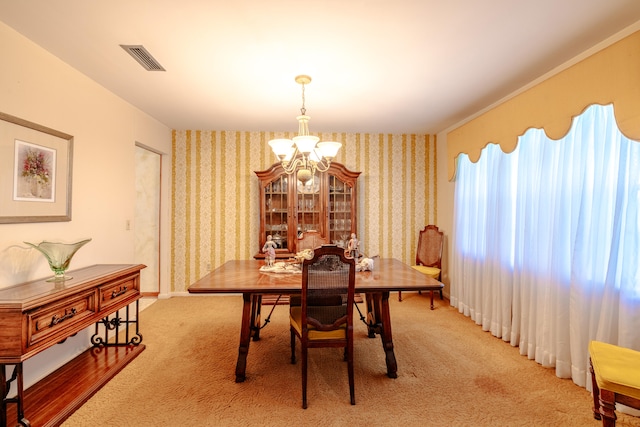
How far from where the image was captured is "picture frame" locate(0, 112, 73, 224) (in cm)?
215

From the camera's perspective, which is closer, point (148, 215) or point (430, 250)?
point (430, 250)

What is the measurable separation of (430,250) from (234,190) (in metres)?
3.01

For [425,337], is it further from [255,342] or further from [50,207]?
[50,207]

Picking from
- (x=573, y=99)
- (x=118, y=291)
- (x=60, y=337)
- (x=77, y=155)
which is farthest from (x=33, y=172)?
(x=573, y=99)

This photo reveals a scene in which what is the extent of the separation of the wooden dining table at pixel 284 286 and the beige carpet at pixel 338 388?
9.5 inches

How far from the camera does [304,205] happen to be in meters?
4.64

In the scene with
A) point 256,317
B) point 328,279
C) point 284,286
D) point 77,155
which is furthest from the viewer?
point 256,317

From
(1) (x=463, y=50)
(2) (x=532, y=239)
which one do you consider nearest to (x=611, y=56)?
(1) (x=463, y=50)

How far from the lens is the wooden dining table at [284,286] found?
7.28 feet

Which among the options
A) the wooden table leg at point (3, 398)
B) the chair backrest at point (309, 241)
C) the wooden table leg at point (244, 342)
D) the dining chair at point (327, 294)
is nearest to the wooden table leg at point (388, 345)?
the dining chair at point (327, 294)

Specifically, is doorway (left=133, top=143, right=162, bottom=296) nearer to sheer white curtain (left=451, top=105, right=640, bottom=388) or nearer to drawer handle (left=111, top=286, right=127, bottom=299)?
drawer handle (left=111, top=286, right=127, bottom=299)

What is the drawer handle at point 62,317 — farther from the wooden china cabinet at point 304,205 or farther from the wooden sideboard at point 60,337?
the wooden china cabinet at point 304,205

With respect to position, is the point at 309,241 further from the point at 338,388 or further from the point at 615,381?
the point at 615,381

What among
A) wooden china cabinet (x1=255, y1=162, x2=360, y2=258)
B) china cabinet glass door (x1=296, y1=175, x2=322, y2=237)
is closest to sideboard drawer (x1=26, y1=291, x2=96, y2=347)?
Answer: wooden china cabinet (x1=255, y1=162, x2=360, y2=258)
